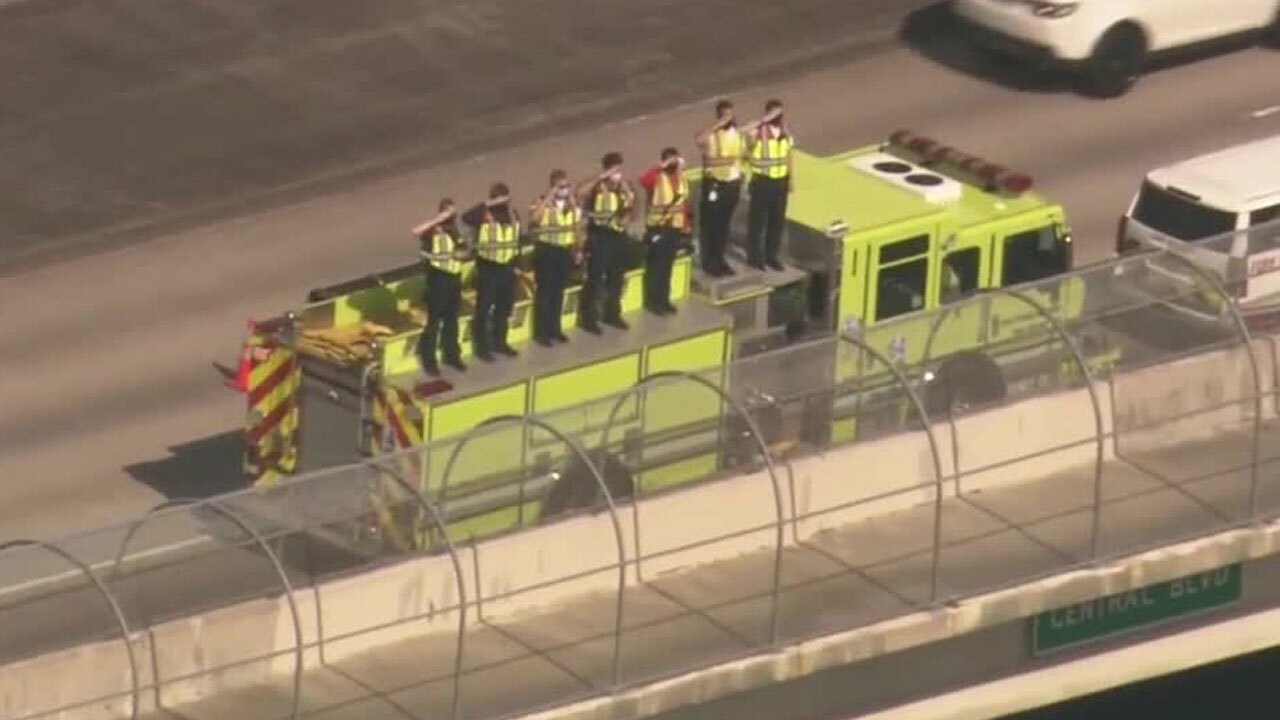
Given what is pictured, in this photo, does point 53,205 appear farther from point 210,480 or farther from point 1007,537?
point 1007,537

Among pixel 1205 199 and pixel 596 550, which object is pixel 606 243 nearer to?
pixel 596 550

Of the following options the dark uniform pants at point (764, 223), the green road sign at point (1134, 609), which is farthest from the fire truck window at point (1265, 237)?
the dark uniform pants at point (764, 223)

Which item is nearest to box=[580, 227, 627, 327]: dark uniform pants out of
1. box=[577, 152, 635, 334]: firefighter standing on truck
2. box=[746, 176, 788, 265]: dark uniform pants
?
box=[577, 152, 635, 334]: firefighter standing on truck

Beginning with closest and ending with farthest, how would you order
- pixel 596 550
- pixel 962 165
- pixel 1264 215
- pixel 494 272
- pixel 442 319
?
pixel 596 550 → pixel 442 319 → pixel 494 272 → pixel 962 165 → pixel 1264 215

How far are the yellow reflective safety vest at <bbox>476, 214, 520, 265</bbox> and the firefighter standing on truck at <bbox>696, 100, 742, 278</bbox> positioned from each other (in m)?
1.91

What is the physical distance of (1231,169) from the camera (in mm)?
37344

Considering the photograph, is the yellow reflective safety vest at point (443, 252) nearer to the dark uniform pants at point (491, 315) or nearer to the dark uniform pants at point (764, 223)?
the dark uniform pants at point (491, 315)

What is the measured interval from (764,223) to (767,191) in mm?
321

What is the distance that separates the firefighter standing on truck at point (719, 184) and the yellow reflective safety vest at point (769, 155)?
0.19 metres

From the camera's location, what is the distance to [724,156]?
114 feet

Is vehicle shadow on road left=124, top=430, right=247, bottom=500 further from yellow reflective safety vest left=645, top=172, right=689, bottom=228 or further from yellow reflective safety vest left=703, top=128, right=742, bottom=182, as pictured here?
yellow reflective safety vest left=703, top=128, right=742, bottom=182

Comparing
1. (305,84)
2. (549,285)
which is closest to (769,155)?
(549,285)

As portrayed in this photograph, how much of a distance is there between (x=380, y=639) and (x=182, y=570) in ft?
4.96

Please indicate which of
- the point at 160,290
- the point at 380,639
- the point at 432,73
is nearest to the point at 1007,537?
the point at 380,639
